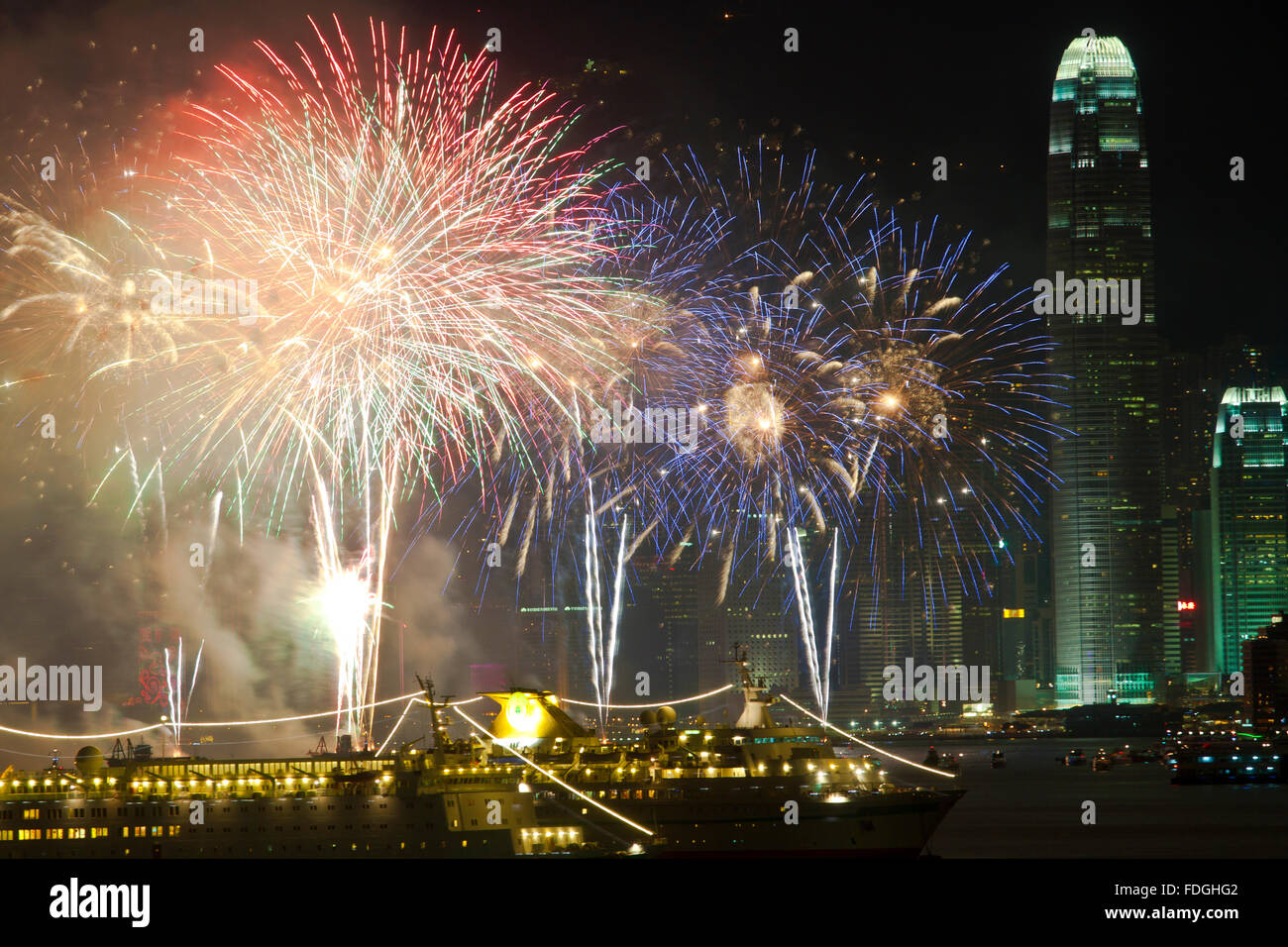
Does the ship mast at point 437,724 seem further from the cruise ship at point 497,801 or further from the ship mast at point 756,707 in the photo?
the ship mast at point 756,707

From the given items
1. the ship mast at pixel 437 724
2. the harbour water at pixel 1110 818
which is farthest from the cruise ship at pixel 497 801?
the harbour water at pixel 1110 818

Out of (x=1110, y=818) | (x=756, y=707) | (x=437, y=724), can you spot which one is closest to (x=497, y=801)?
(x=437, y=724)

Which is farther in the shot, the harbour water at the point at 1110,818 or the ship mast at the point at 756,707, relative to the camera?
the harbour water at the point at 1110,818

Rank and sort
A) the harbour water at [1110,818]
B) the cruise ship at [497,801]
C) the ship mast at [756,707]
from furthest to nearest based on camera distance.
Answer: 1. the harbour water at [1110,818]
2. the ship mast at [756,707]
3. the cruise ship at [497,801]

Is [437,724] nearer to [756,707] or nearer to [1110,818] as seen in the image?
[756,707]

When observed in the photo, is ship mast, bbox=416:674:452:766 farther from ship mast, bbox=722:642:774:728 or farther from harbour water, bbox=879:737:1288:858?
harbour water, bbox=879:737:1288:858

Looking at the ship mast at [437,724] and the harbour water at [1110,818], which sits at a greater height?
the ship mast at [437,724]

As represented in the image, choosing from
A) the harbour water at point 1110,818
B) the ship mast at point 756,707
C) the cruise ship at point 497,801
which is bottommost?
the harbour water at point 1110,818
